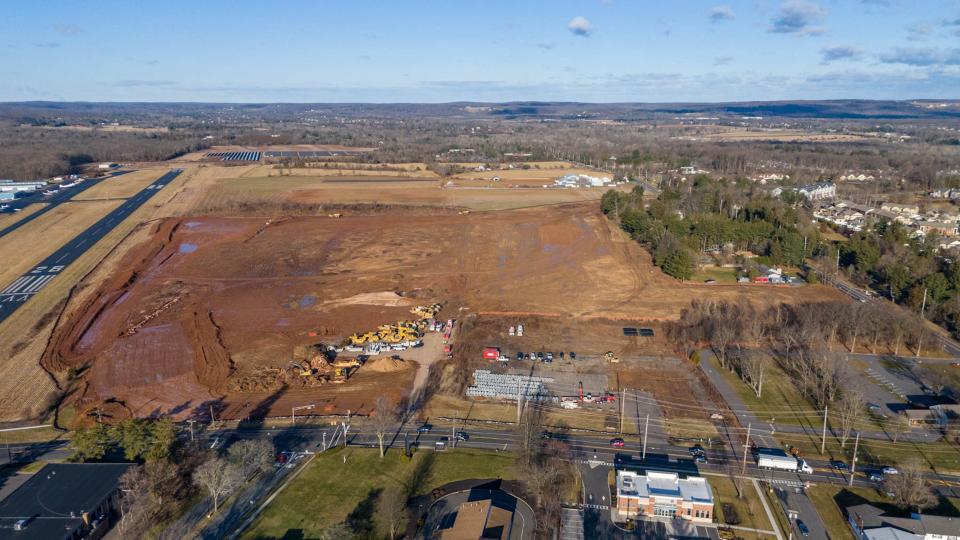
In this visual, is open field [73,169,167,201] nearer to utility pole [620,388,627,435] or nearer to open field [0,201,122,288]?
open field [0,201,122,288]

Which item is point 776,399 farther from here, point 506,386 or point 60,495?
point 60,495

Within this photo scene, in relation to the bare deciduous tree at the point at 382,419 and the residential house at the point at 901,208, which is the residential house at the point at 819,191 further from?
the bare deciduous tree at the point at 382,419

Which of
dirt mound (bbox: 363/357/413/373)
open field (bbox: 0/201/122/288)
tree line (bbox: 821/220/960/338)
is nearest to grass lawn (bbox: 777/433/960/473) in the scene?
tree line (bbox: 821/220/960/338)

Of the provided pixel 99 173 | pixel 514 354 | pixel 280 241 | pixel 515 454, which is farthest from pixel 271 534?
pixel 99 173

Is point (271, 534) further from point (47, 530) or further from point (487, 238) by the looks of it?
point (487, 238)

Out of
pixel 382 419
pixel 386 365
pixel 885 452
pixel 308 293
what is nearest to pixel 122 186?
pixel 308 293

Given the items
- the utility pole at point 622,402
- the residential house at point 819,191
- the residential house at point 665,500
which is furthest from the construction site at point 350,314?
the residential house at point 819,191
